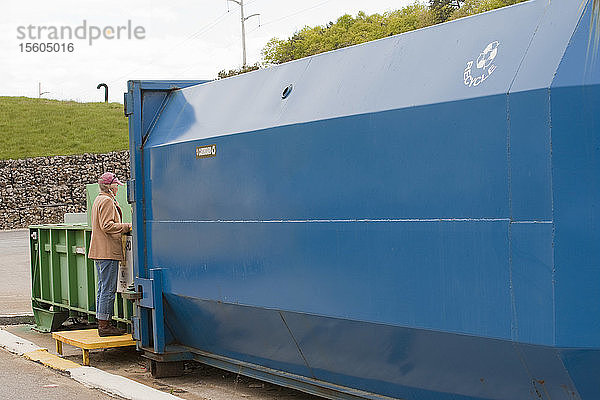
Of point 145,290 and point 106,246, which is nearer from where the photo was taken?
point 145,290

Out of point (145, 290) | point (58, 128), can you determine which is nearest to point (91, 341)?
point (145, 290)

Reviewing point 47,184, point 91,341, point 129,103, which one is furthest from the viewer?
point 47,184

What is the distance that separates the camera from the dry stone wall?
37188mm

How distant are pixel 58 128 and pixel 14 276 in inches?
1431

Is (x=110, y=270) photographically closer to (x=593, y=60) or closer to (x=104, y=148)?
(x=593, y=60)

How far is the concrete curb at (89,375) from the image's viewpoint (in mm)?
6620

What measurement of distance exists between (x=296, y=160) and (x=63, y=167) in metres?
35.0

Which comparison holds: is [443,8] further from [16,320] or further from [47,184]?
→ [16,320]

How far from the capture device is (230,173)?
20.3 ft

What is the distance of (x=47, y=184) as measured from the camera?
3834 cm

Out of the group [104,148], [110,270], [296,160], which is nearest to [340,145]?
[296,160]

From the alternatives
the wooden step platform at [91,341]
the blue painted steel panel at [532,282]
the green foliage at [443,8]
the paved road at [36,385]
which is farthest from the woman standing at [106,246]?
the green foliage at [443,8]

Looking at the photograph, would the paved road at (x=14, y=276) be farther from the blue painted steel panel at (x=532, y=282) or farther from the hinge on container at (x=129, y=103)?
the blue painted steel panel at (x=532, y=282)

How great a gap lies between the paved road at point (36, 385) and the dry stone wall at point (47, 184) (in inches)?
1168
